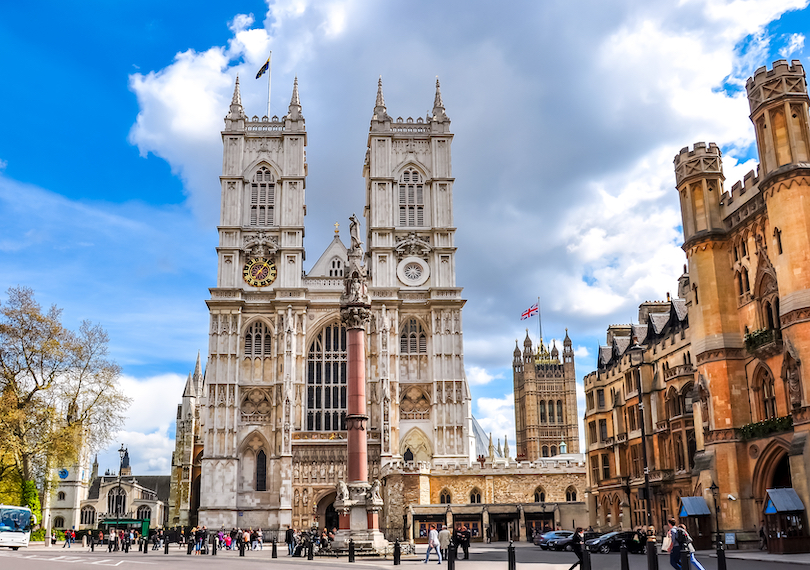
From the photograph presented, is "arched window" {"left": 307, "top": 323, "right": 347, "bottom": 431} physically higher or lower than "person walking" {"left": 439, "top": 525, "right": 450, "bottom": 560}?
higher

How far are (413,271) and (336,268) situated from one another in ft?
22.6

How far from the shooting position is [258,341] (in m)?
61.6

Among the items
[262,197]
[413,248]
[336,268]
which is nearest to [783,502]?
[413,248]

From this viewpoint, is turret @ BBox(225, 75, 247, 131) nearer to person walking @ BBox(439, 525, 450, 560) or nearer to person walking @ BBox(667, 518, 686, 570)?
person walking @ BBox(439, 525, 450, 560)

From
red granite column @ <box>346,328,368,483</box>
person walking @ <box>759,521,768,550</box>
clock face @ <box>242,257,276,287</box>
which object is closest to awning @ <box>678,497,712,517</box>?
person walking @ <box>759,521,768,550</box>

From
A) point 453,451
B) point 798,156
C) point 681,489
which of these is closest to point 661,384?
point 681,489

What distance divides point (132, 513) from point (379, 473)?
54.0m

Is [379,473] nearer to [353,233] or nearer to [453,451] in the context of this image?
[453,451]

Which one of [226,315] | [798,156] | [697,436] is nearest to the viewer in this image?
[798,156]

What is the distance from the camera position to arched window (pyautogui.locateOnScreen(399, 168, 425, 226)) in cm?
6469

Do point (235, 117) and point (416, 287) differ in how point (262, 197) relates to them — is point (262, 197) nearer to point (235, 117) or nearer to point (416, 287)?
point (235, 117)

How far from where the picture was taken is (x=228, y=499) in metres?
57.0

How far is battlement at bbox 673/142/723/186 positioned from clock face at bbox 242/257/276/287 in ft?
123

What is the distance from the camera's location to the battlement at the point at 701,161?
32.4 metres
